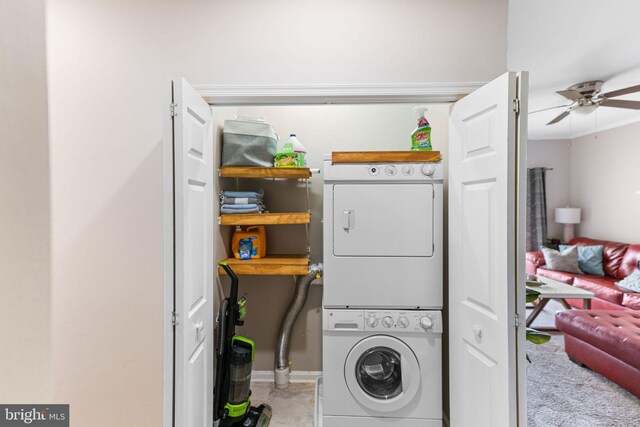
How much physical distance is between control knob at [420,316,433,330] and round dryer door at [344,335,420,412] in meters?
0.17

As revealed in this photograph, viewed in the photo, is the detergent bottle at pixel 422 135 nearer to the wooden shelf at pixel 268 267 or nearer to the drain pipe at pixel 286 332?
the wooden shelf at pixel 268 267

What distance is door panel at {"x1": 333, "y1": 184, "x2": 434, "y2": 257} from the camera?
1775 millimetres

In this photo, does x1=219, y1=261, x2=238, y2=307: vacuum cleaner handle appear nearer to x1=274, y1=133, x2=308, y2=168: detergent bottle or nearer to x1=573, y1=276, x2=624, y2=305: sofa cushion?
x1=274, y1=133, x2=308, y2=168: detergent bottle

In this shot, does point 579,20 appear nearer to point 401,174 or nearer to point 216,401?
point 401,174

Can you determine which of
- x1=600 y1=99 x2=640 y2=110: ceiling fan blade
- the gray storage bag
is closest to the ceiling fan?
x1=600 y1=99 x2=640 y2=110: ceiling fan blade

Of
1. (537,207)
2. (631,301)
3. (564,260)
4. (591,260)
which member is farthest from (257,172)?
(537,207)

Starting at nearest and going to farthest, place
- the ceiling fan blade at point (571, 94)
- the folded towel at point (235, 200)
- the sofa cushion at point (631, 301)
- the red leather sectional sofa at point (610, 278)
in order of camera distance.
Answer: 1. the folded towel at point (235, 200)
2. the ceiling fan blade at point (571, 94)
3. the sofa cushion at point (631, 301)
4. the red leather sectional sofa at point (610, 278)

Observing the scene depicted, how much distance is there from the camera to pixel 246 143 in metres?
2.10

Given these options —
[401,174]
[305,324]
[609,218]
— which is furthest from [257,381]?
[609,218]

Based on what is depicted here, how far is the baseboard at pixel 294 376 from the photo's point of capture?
8.11 feet

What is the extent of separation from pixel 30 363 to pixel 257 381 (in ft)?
6.98

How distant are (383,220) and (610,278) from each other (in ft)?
14.2

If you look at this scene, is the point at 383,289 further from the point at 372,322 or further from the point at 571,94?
the point at 571,94

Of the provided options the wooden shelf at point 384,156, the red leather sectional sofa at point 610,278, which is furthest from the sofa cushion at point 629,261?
the wooden shelf at point 384,156
